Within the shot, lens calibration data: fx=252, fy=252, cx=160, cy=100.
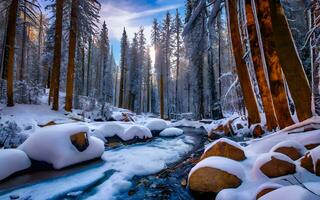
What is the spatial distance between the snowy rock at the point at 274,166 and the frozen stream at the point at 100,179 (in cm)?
247

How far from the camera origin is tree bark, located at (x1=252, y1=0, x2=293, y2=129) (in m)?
5.96

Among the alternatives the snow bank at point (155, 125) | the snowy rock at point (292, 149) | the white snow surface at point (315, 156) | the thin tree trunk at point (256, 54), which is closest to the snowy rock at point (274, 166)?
the white snow surface at point (315, 156)

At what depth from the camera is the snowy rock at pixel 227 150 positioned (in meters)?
4.75

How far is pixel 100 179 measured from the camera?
5.47 meters

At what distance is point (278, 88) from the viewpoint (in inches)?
243

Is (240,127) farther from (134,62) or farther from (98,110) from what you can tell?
(134,62)

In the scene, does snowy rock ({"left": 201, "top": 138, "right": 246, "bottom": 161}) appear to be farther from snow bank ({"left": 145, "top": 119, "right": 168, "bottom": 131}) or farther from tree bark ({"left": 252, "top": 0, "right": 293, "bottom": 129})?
snow bank ({"left": 145, "top": 119, "right": 168, "bottom": 131})

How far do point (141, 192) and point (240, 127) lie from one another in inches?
315

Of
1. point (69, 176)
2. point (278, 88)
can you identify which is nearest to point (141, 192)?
point (69, 176)

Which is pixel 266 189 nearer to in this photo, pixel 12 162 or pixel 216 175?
pixel 216 175

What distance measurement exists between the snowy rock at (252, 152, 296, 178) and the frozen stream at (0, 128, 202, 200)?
2470 mm

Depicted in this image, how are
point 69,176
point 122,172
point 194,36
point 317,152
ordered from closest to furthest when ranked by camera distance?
1. point 317,152
2. point 69,176
3. point 122,172
4. point 194,36

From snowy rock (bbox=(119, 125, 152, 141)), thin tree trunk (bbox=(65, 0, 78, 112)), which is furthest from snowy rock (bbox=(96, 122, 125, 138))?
thin tree trunk (bbox=(65, 0, 78, 112))

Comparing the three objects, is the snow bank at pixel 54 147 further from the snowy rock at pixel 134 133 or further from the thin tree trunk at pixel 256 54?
the thin tree trunk at pixel 256 54
